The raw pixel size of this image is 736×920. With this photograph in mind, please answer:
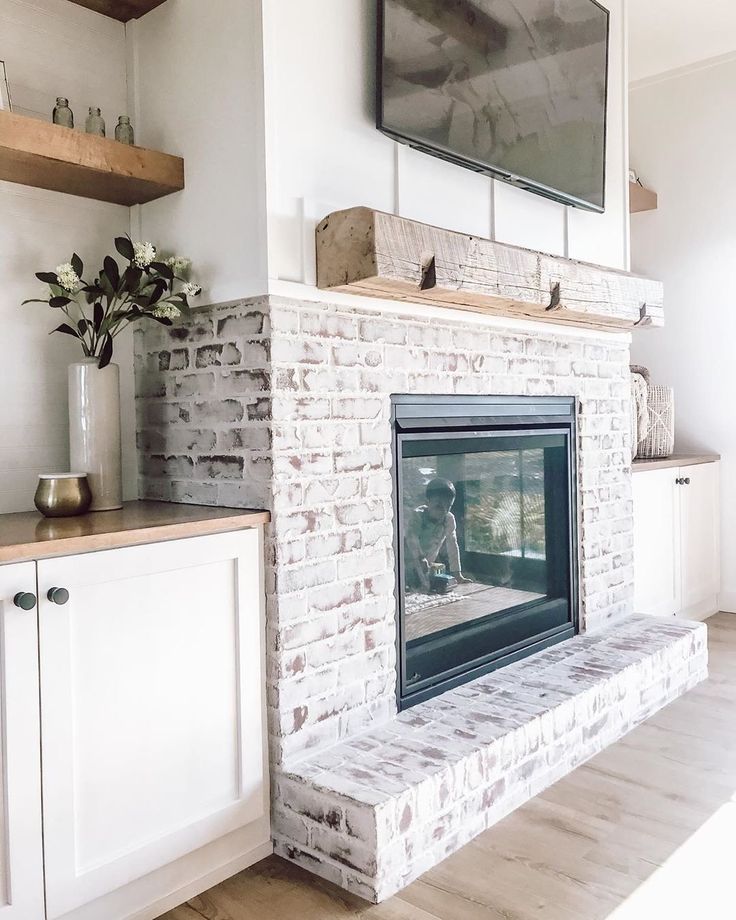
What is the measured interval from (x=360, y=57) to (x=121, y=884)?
6.46 ft

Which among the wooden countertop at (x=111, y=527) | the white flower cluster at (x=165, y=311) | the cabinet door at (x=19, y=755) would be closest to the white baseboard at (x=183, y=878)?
the cabinet door at (x=19, y=755)

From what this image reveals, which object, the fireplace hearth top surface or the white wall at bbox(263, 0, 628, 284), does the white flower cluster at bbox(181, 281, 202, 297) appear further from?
the fireplace hearth top surface

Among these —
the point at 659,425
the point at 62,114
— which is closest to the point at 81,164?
the point at 62,114

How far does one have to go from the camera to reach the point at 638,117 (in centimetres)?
426

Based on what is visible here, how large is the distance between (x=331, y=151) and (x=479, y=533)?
1.30 metres

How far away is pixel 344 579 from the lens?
2.04m

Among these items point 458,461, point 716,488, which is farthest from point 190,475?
point 716,488

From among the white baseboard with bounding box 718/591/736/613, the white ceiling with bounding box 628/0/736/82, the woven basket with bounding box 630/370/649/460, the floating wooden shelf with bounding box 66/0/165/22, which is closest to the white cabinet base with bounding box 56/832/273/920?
the floating wooden shelf with bounding box 66/0/165/22

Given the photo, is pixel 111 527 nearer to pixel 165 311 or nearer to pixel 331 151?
pixel 165 311

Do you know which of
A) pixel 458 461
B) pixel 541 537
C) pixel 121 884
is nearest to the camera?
pixel 121 884

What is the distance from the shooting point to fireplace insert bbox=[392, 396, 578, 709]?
232cm

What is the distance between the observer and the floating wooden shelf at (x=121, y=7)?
2.12 meters

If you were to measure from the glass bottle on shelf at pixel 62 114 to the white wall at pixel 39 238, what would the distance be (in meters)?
0.15

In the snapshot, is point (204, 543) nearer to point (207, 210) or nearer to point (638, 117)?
point (207, 210)
